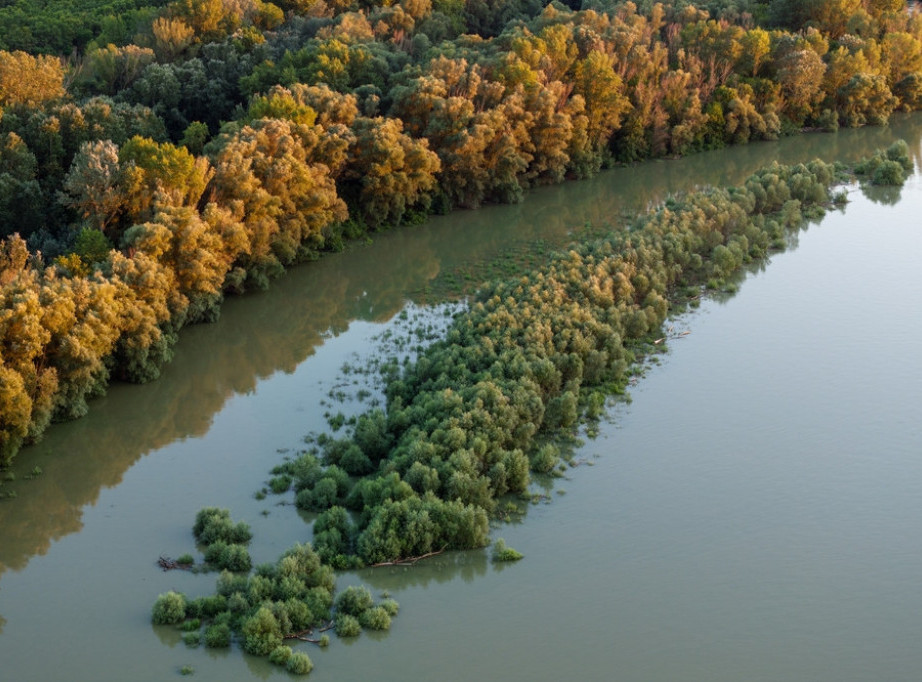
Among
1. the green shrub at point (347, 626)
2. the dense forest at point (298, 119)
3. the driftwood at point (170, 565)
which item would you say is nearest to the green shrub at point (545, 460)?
the dense forest at point (298, 119)

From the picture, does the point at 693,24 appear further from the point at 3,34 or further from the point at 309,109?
the point at 3,34

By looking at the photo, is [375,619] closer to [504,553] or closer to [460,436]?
[504,553]

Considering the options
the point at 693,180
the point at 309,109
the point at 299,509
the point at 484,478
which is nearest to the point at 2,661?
the point at 299,509

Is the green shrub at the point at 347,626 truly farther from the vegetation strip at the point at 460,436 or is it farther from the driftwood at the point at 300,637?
the driftwood at the point at 300,637

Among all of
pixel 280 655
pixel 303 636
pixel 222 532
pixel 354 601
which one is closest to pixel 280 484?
pixel 222 532

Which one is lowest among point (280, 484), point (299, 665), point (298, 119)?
point (299, 665)

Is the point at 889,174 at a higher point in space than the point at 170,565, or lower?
higher
